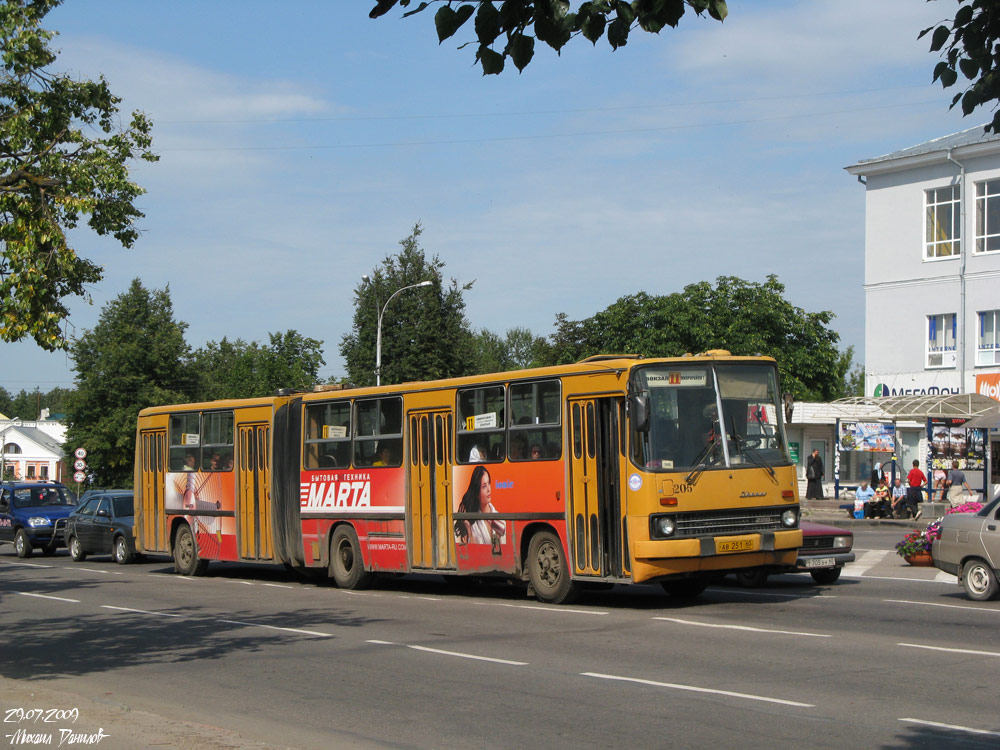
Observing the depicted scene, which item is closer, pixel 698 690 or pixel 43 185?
pixel 698 690

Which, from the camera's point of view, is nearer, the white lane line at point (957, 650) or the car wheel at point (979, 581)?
the white lane line at point (957, 650)

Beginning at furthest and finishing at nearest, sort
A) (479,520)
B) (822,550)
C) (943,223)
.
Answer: (943,223)
(822,550)
(479,520)

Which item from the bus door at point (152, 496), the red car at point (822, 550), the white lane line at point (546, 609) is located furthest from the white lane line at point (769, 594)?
the bus door at point (152, 496)

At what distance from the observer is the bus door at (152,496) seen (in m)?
25.2

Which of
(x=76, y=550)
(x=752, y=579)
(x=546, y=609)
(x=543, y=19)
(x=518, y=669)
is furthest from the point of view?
(x=76, y=550)

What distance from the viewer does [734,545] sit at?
1492 centimetres

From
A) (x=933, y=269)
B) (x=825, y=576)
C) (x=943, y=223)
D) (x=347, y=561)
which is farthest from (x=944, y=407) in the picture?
(x=347, y=561)

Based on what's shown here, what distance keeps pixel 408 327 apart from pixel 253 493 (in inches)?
1016

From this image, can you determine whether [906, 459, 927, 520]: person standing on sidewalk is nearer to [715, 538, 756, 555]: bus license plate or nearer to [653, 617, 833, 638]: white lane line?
[715, 538, 756, 555]: bus license plate

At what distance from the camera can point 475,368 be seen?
173ft

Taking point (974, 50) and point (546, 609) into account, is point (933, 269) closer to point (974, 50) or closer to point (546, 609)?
point (546, 609)

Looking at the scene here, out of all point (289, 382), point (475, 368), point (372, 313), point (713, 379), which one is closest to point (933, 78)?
point (713, 379)

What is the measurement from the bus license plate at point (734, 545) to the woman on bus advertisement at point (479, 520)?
3308 millimetres

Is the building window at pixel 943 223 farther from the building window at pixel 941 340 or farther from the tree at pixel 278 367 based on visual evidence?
the tree at pixel 278 367
